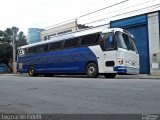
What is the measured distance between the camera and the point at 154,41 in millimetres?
28484

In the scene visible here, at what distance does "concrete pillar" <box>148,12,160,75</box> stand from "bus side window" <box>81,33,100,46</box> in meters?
7.70

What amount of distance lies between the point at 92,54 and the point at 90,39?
112cm

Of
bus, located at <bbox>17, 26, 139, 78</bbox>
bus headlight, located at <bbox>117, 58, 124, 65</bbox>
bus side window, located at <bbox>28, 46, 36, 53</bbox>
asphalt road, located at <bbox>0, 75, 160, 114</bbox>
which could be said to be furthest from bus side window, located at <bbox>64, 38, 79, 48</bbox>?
asphalt road, located at <bbox>0, 75, 160, 114</bbox>

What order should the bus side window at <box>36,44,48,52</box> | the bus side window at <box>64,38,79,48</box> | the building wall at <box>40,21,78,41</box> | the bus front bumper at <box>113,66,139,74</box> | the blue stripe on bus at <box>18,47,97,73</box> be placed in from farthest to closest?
the building wall at <box>40,21,78,41</box>
the bus side window at <box>36,44,48,52</box>
the bus side window at <box>64,38,79,48</box>
the blue stripe on bus at <box>18,47,97,73</box>
the bus front bumper at <box>113,66,139,74</box>

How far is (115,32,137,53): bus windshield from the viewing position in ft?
69.0

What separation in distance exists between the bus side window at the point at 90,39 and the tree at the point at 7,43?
35287mm

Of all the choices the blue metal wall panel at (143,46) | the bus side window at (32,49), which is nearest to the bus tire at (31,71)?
the bus side window at (32,49)

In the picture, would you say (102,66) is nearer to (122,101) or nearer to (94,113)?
(122,101)

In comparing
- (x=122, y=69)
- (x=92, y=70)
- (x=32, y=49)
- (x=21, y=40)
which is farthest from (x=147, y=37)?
(x=21, y=40)

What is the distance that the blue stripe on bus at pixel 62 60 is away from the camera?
2344 cm

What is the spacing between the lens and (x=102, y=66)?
71.2 ft

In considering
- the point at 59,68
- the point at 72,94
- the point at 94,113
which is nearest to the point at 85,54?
the point at 59,68

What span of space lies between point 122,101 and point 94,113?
5.47 ft

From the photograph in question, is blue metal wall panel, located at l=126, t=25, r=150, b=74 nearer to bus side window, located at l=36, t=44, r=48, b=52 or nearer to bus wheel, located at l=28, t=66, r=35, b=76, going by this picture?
bus side window, located at l=36, t=44, r=48, b=52
